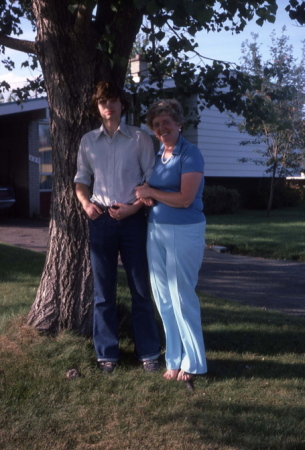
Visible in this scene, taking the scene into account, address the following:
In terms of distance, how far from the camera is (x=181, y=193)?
14.9ft

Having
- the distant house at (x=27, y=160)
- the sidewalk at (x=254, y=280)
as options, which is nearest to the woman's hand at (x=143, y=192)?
the sidewalk at (x=254, y=280)

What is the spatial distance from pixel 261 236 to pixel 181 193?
9970 millimetres

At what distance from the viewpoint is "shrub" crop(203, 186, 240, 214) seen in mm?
21453

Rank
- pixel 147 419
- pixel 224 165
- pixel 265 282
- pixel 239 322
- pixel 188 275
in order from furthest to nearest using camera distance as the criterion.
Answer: pixel 224 165 → pixel 265 282 → pixel 239 322 → pixel 188 275 → pixel 147 419

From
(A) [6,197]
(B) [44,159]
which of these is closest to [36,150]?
(B) [44,159]

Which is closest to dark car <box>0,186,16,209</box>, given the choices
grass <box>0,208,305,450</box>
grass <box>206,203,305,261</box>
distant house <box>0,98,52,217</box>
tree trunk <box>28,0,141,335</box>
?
distant house <box>0,98,52,217</box>

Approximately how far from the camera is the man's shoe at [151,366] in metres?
4.99

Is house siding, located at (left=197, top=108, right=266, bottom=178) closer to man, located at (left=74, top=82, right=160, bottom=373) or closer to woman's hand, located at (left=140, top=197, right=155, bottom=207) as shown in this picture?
man, located at (left=74, top=82, right=160, bottom=373)

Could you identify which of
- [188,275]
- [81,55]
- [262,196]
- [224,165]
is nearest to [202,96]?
[81,55]

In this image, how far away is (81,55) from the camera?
5.24m

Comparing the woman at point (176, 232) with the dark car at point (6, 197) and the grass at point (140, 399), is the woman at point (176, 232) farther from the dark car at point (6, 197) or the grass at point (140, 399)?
the dark car at point (6, 197)

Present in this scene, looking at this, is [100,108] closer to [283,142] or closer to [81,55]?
[81,55]

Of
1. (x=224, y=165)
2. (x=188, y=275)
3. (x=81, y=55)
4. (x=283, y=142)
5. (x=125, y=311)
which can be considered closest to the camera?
(x=188, y=275)

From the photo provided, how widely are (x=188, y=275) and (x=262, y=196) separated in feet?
69.7
